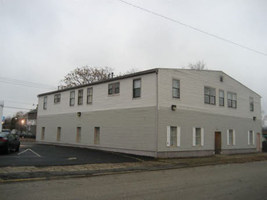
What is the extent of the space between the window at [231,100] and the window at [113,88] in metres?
11.7

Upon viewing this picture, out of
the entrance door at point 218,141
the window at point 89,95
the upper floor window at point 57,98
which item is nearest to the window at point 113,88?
the window at point 89,95

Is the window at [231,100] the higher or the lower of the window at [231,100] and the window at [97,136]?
the higher

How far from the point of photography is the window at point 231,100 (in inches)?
1033

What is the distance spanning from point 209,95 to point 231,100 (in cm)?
415

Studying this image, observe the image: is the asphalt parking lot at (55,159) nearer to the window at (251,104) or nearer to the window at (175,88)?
the window at (175,88)

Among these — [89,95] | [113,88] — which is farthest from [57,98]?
[113,88]

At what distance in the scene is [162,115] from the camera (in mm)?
19312

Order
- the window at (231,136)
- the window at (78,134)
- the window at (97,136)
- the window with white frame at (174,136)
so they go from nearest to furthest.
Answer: the window with white frame at (174,136), the window at (97,136), the window at (231,136), the window at (78,134)

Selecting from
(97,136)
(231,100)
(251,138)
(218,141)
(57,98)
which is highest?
(57,98)

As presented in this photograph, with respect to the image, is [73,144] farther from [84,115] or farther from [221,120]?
[221,120]

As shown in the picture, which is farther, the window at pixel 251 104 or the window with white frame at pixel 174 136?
the window at pixel 251 104

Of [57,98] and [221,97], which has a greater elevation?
[57,98]

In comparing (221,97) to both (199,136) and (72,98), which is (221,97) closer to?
(199,136)

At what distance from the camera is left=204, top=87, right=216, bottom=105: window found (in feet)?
77.5
